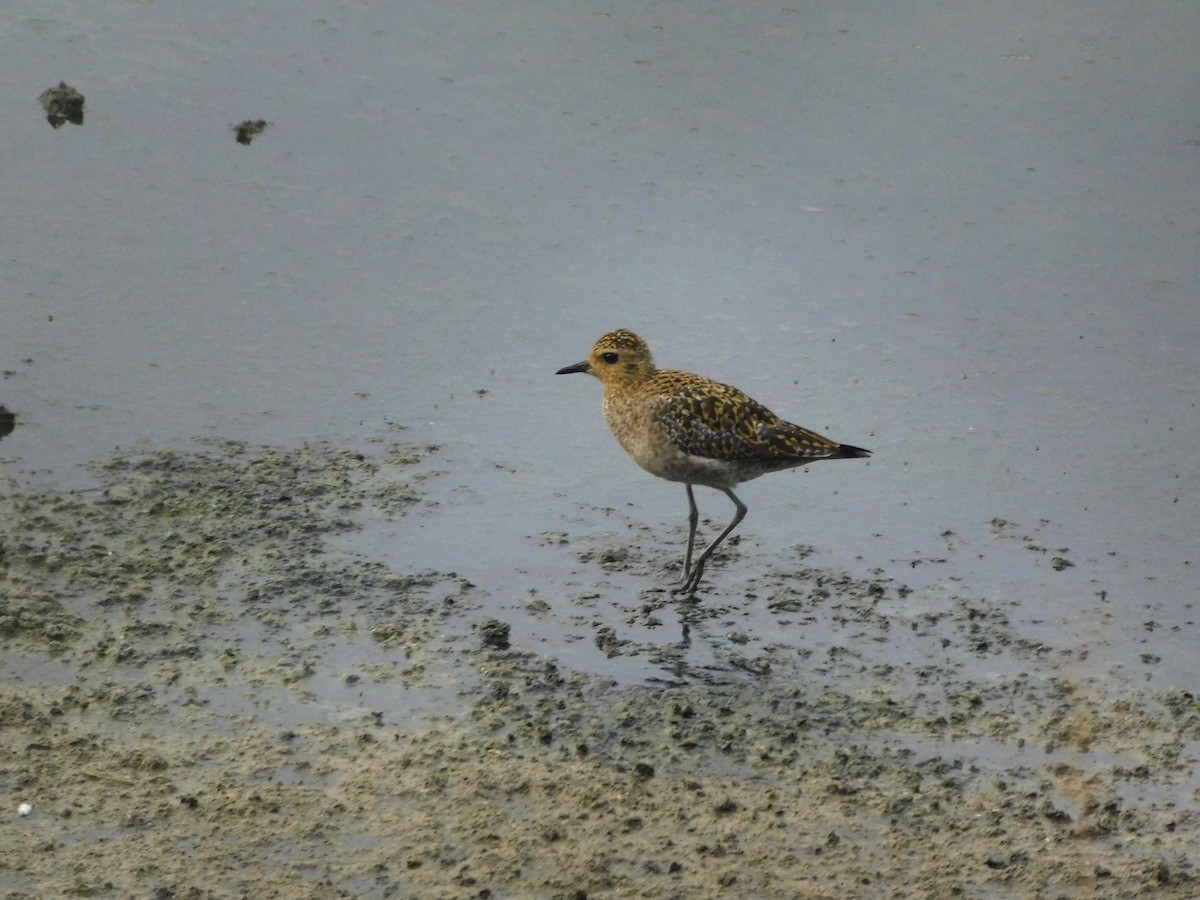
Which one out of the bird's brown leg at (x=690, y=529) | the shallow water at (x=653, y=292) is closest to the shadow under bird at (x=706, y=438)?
the bird's brown leg at (x=690, y=529)

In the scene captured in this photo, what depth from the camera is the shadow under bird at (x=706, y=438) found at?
8.09 metres

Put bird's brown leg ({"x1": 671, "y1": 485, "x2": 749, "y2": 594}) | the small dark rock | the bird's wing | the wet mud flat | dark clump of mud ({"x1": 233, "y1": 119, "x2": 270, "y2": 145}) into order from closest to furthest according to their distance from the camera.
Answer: the wet mud flat → the small dark rock → bird's brown leg ({"x1": 671, "y1": 485, "x2": 749, "y2": 594}) → the bird's wing → dark clump of mud ({"x1": 233, "y1": 119, "x2": 270, "y2": 145})

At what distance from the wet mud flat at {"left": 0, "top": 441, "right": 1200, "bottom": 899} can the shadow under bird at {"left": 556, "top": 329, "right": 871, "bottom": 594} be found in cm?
36

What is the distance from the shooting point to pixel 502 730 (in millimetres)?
6629

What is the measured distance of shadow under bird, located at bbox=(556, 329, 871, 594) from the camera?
8086 mm

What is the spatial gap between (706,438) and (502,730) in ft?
6.43

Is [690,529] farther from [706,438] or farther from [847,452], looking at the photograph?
[847,452]

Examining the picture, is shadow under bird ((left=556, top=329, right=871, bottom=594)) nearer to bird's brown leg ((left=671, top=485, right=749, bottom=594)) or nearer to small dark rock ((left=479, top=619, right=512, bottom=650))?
bird's brown leg ((left=671, top=485, right=749, bottom=594))

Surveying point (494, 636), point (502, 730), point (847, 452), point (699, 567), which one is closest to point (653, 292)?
point (847, 452)

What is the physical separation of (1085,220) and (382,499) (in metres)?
5.02

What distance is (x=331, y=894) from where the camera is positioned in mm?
5668

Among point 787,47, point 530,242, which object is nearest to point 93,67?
point 530,242

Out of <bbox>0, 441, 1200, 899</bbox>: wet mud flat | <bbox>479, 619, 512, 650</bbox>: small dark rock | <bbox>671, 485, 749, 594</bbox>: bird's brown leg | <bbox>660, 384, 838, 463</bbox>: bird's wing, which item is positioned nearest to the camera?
<bbox>0, 441, 1200, 899</bbox>: wet mud flat

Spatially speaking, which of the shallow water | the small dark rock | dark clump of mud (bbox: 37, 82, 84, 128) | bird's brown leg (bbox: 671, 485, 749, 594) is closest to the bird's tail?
the shallow water
